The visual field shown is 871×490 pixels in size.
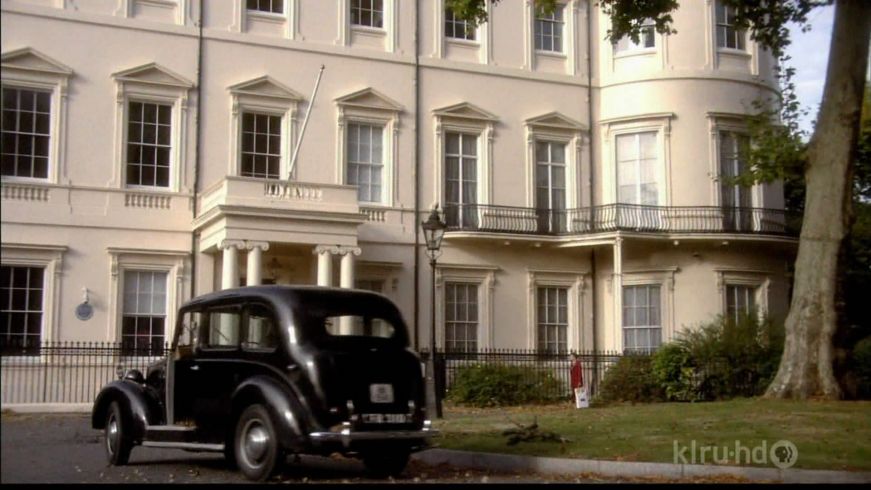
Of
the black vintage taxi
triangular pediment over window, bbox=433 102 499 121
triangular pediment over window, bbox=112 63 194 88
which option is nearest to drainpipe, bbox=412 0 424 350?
triangular pediment over window, bbox=433 102 499 121

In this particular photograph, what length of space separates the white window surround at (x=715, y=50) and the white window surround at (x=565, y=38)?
3534 mm

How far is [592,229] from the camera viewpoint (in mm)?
31719

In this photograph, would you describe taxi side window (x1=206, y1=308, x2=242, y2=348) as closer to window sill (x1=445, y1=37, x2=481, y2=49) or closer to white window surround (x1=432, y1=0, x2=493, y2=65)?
white window surround (x1=432, y1=0, x2=493, y2=65)

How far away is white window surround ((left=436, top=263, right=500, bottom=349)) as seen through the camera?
100 ft

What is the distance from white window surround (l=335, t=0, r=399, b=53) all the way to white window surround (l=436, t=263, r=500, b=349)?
6.18 m

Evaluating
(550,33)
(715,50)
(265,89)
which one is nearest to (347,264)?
(265,89)

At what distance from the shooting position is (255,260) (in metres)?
25.6

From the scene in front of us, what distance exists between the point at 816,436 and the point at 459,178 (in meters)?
17.0

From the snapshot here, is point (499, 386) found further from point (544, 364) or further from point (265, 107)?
point (265, 107)

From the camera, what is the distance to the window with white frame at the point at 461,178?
102 feet

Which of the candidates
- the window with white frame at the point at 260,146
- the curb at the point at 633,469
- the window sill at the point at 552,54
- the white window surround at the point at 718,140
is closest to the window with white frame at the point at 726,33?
the white window surround at the point at 718,140

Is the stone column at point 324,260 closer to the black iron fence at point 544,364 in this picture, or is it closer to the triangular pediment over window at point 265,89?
the black iron fence at point 544,364

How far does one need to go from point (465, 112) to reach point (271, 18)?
601cm

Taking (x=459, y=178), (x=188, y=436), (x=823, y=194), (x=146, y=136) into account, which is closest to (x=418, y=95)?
(x=459, y=178)
